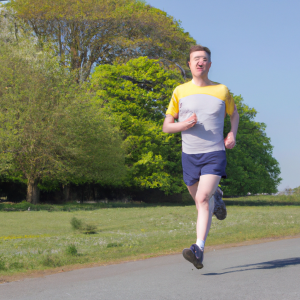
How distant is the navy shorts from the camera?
207 inches

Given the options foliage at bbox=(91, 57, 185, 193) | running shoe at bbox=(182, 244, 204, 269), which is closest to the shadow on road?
running shoe at bbox=(182, 244, 204, 269)

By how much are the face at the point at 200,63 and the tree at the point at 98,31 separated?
102ft

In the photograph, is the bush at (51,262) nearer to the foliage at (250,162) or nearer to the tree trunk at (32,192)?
the tree trunk at (32,192)

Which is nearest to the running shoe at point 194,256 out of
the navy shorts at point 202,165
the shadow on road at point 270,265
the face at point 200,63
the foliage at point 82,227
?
the shadow on road at point 270,265

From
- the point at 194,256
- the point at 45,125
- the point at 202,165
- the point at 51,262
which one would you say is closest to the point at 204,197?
the point at 202,165

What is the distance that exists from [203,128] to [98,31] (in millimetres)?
34690

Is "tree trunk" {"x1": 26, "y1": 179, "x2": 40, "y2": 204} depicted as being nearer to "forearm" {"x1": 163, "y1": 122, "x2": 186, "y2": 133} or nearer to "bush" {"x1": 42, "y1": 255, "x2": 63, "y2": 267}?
"bush" {"x1": 42, "y1": 255, "x2": 63, "y2": 267}

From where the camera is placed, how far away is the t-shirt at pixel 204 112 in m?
A: 5.22

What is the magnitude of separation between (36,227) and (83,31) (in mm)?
25151

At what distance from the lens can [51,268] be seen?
6.55 meters

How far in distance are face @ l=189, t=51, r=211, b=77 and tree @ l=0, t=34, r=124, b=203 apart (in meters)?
23.3

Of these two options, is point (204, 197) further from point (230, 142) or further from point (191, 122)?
point (191, 122)

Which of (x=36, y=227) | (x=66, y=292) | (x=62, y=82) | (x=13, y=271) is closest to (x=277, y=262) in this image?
(x=66, y=292)

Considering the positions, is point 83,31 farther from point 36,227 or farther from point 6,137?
point 36,227
